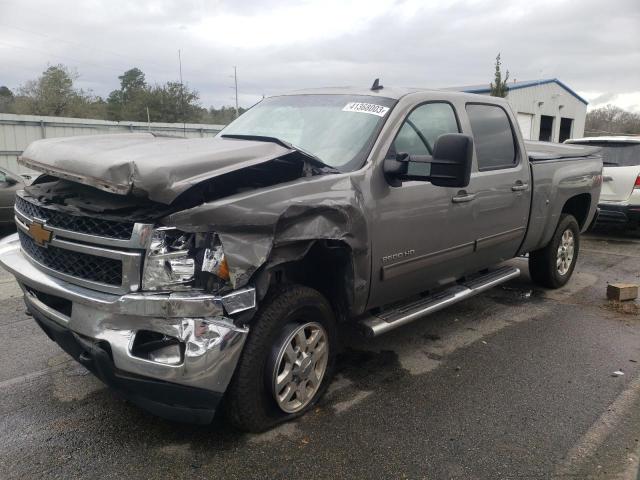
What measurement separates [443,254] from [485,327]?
1263 mm

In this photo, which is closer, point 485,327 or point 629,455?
point 629,455

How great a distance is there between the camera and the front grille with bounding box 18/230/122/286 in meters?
2.59

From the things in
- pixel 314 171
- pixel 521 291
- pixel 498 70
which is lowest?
pixel 521 291

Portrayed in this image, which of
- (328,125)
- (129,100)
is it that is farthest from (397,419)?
(129,100)

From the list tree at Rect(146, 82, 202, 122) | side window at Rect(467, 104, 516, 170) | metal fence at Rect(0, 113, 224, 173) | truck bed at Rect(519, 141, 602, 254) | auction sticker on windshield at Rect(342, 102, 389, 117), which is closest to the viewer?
auction sticker on windshield at Rect(342, 102, 389, 117)

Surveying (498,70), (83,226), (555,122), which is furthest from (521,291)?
(555,122)

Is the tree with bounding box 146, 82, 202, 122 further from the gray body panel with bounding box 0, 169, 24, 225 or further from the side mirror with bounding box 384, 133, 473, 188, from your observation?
the side mirror with bounding box 384, 133, 473, 188

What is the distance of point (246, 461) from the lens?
2.75 m

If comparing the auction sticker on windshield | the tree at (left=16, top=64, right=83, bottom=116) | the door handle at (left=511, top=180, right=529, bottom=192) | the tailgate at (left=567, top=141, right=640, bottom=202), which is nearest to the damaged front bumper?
the auction sticker on windshield

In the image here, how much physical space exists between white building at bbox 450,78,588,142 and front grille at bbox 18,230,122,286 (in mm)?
24680

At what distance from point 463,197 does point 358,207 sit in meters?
1.21

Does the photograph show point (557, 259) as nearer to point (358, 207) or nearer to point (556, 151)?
point (556, 151)

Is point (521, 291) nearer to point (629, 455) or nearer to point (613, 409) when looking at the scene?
point (613, 409)

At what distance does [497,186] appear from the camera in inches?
175
